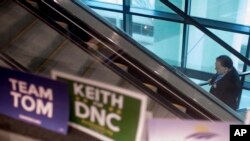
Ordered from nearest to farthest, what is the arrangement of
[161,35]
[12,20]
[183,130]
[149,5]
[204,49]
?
[183,130] < [12,20] < [149,5] < [204,49] < [161,35]

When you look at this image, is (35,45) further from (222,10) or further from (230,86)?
(222,10)

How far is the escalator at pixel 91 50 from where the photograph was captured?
7.89 ft

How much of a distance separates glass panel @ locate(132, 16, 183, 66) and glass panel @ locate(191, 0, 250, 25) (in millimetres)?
353

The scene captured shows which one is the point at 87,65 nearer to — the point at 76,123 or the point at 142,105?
the point at 76,123

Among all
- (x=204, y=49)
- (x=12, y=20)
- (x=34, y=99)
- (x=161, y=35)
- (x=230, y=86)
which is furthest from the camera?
(x=161, y=35)

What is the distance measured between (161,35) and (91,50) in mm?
3739

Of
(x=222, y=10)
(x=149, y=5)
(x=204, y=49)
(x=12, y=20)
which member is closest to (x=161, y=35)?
(x=149, y=5)

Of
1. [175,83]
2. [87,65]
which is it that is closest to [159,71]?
[175,83]

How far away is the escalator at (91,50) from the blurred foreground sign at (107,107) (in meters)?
0.73

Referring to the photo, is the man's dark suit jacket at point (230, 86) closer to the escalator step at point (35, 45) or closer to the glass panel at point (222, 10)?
the escalator step at point (35, 45)

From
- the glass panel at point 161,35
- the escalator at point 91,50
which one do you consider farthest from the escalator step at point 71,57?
the glass panel at point 161,35

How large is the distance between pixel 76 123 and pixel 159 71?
102 centimetres

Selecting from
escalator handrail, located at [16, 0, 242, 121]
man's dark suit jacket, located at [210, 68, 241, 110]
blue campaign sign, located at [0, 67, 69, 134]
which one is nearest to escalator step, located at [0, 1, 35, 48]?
escalator handrail, located at [16, 0, 242, 121]

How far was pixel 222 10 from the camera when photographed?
577 centimetres
